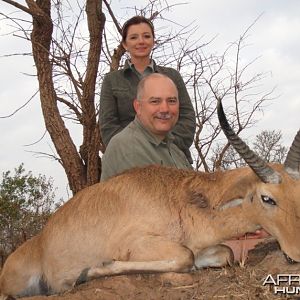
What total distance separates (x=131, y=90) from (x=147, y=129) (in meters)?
1.11

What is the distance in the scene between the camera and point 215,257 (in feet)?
16.4

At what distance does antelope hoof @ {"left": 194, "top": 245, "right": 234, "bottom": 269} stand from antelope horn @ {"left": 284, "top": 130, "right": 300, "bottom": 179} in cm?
88

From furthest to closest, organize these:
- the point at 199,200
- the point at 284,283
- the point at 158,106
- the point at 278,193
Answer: the point at 158,106 → the point at 199,200 → the point at 278,193 → the point at 284,283

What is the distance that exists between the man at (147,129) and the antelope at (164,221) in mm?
452

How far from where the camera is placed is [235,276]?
14.6 ft

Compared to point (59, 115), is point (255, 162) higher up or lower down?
lower down

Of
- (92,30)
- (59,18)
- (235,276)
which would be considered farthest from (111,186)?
(59,18)

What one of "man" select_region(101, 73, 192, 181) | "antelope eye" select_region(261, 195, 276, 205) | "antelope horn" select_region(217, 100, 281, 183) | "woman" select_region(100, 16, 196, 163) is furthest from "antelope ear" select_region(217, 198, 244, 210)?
"woman" select_region(100, 16, 196, 163)

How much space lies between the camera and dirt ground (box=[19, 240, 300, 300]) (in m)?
4.11

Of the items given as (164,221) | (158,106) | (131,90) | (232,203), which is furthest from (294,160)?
(131,90)

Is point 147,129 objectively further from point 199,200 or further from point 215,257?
point 215,257

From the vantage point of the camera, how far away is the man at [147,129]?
5.89m

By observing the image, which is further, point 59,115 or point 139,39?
point 59,115

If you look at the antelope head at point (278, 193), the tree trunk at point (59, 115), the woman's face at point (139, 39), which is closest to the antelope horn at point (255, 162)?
the antelope head at point (278, 193)
